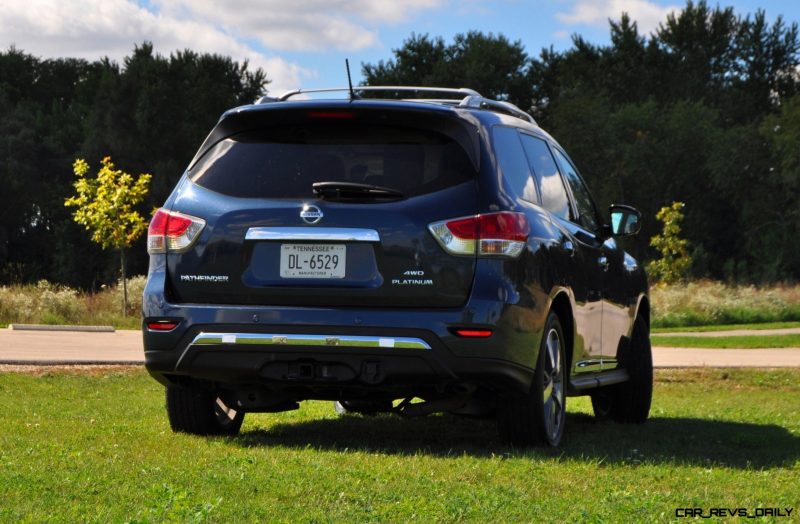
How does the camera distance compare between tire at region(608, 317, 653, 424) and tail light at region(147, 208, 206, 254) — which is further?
tire at region(608, 317, 653, 424)

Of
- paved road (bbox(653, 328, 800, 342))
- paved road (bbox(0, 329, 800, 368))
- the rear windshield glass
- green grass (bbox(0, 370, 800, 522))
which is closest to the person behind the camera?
green grass (bbox(0, 370, 800, 522))

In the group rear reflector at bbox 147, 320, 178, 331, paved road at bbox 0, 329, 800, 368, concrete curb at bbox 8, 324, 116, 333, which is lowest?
concrete curb at bbox 8, 324, 116, 333

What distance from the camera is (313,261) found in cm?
733

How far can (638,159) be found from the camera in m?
68.7

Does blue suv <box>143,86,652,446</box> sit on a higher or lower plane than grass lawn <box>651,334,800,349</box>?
higher

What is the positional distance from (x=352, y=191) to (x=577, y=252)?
1.87 metres

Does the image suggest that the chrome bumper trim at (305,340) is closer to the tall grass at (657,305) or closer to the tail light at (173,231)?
the tail light at (173,231)

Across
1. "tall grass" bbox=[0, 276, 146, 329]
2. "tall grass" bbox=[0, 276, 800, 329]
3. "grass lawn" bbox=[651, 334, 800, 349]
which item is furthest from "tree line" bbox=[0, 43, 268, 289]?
"grass lawn" bbox=[651, 334, 800, 349]

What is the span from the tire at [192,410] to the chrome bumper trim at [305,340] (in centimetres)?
81

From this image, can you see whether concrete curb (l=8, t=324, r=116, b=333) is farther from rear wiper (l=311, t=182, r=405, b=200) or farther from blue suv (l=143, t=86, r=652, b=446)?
rear wiper (l=311, t=182, r=405, b=200)

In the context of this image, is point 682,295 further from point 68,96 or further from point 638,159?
point 68,96

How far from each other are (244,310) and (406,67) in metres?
70.7

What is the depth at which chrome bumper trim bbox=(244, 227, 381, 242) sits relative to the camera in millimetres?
7273

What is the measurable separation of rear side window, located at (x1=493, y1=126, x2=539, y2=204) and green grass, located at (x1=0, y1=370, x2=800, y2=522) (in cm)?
149
